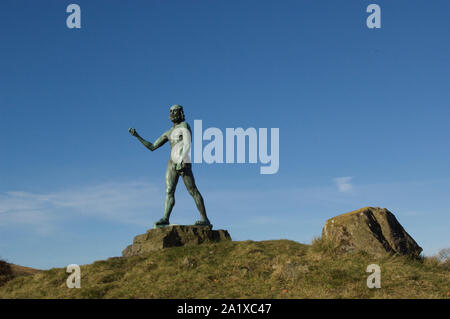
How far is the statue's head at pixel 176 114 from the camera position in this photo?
15.6 m

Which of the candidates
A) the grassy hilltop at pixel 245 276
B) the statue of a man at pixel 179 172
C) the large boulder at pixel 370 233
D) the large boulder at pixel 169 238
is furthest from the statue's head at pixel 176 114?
the large boulder at pixel 370 233

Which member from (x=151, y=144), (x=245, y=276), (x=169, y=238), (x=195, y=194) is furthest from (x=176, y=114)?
(x=245, y=276)

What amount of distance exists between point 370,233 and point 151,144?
27.2 feet

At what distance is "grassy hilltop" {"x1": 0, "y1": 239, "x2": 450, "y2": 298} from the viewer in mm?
9977

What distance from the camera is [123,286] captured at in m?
11.2

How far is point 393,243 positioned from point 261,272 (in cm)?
415

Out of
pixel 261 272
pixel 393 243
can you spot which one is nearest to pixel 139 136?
pixel 261 272

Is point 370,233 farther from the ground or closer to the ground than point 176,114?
closer to the ground

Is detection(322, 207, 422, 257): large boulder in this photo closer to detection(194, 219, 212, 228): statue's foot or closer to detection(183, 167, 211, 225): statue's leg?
detection(194, 219, 212, 228): statue's foot

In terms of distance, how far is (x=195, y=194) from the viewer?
50.3 feet

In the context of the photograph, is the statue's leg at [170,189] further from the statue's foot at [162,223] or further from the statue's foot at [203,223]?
the statue's foot at [203,223]

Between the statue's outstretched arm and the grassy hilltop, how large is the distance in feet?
13.6

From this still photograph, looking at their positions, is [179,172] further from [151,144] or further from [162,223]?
[162,223]

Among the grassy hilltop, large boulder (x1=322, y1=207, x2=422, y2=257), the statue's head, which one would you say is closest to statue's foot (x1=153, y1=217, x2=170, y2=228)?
the grassy hilltop
